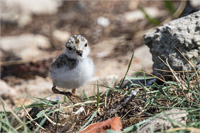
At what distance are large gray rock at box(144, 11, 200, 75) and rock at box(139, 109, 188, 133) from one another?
703 mm

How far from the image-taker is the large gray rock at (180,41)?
2.70 metres

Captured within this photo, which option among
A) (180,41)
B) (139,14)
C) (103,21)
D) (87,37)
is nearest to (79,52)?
(180,41)

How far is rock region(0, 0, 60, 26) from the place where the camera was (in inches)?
260

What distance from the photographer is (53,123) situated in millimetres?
2289

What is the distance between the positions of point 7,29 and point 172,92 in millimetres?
5006

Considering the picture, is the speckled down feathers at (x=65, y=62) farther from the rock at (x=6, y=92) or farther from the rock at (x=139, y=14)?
the rock at (x=139, y=14)

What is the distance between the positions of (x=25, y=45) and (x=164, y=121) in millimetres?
4222

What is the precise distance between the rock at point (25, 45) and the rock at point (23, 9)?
0.72m

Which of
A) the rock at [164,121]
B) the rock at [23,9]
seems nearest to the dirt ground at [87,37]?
the rock at [23,9]

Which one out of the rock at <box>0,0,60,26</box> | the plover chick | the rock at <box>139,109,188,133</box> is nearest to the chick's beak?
the plover chick

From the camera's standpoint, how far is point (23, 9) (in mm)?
6742

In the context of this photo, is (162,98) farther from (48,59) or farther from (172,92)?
(48,59)

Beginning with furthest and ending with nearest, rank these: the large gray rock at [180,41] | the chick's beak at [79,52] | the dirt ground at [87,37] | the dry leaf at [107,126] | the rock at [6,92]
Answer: the dirt ground at [87,37] < the rock at [6,92] < the chick's beak at [79,52] < the large gray rock at [180,41] < the dry leaf at [107,126]

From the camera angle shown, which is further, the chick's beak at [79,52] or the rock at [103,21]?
the rock at [103,21]
